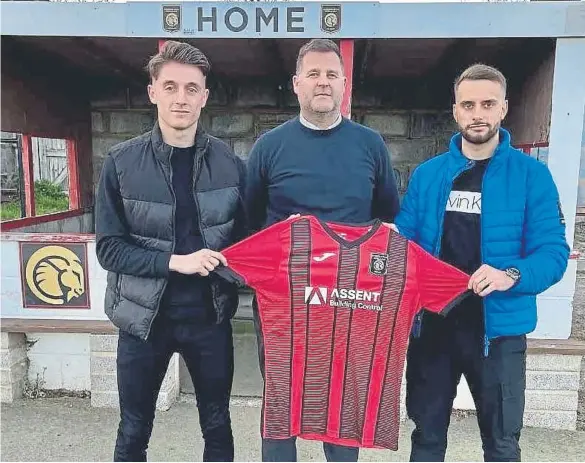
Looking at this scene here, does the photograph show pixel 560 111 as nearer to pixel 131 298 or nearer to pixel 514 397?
pixel 514 397

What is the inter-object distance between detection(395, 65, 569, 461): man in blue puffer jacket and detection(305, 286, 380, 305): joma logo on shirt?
0.23m

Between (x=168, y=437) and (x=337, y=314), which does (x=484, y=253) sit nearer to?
(x=337, y=314)

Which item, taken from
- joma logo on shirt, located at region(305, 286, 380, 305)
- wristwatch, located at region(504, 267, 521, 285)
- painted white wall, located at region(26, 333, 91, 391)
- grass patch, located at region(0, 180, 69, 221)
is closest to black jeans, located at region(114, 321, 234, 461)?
joma logo on shirt, located at region(305, 286, 380, 305)

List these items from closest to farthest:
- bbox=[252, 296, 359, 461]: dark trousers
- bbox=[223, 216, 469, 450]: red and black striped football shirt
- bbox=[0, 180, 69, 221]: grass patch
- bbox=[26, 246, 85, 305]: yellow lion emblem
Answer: bbox=[223, 216, 469, 450]: red and black striped football shirt < bbox=[252, 296, 359, 461]: dark trousers < bbox=[26, 246, 85, 305]: yellow lion emblem < bbox=[0, 180, 69, 221]: grass patch

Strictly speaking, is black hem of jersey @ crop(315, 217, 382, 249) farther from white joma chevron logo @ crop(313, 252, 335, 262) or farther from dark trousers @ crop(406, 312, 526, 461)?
dark trousers @ crop(406, 312, 526, 461)

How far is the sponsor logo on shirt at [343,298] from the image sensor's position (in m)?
1.88

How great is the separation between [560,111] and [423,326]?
1864 mm

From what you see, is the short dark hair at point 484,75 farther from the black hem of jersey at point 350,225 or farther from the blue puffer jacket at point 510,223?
the black hem of jersey at point 350,225

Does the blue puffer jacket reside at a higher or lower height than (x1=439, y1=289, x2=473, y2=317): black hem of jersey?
higher

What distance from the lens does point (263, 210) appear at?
204cm

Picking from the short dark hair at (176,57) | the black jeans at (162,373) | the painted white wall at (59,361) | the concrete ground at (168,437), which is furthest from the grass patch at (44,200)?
the short dark hair at (176,57)

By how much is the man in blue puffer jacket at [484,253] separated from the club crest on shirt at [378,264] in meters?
0.17

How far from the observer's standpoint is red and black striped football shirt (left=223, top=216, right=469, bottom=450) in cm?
186

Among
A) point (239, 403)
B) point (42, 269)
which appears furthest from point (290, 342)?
point (42, 269)
